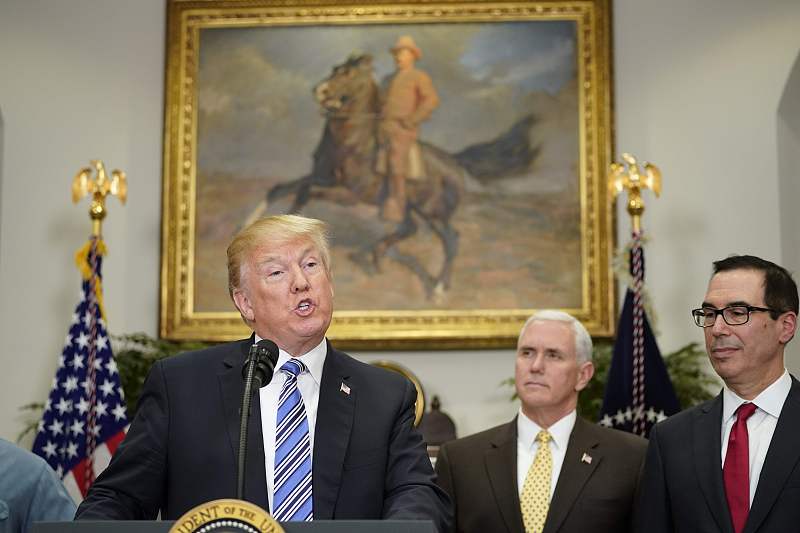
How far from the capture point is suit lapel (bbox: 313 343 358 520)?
3180mm

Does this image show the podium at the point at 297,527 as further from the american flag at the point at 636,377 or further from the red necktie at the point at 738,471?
the american flag at the point at 636,377

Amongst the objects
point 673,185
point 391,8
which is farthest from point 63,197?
point 673,185

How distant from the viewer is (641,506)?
13.5 ft

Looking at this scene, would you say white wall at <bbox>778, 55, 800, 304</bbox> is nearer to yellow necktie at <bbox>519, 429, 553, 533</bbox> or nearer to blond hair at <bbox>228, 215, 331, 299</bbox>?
yellow necktie at <bbox>519, 429, 553, 533</bbox>

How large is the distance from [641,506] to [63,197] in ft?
17.4

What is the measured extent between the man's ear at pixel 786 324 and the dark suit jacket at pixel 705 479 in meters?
0.21

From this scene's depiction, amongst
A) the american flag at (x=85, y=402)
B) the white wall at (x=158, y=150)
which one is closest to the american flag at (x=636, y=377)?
the white wall at (x=158, y=150)

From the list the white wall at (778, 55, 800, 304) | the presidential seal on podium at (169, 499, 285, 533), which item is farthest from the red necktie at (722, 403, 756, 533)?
the white wall at (778, 55, 800, 304)

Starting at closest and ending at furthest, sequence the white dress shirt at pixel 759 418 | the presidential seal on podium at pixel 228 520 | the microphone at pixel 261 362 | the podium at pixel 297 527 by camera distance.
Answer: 1. the presidential seal on podium at pixel 228 520
2. the podium at pixel 297 527
3. the microphone at pixel 261 362
4. the white dress shirt at pixel 759 418

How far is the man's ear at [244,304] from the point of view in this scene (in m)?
3.47

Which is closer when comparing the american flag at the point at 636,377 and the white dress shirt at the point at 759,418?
the white dress shirt at the point at 759,418

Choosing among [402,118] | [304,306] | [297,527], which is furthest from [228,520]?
[402,118]

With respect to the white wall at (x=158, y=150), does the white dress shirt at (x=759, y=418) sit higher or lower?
lower

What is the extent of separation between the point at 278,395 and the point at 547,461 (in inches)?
78.8
